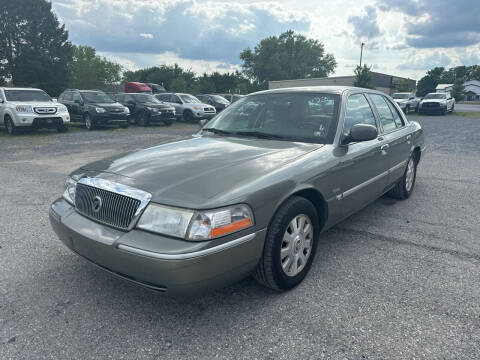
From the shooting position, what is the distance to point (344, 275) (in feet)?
9.93

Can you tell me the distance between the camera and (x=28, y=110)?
12.3 meters

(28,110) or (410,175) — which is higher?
(28,110)

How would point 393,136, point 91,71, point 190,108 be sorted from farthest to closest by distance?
point 91,71 < point 190,108 < point 393,136

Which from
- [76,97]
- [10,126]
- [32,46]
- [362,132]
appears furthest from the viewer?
[32,46]

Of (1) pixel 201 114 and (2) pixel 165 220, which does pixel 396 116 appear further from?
(1) pixel 201 114

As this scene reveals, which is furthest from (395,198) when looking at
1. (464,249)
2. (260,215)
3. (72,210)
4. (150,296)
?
(72,210)

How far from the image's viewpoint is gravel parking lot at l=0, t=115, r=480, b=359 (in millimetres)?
2146

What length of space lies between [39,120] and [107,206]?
1212cm

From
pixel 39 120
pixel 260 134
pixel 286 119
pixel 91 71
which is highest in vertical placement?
pixel 91 71

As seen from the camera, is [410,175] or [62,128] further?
[62,128]

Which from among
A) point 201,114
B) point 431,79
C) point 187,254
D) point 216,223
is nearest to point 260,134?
point 216,223

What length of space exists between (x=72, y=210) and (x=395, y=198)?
14.4 feet

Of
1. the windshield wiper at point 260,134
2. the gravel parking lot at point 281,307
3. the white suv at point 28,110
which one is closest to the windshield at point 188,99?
the white suv at point 28,110

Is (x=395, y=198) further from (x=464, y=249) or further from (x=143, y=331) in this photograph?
(x=143, y=331)
